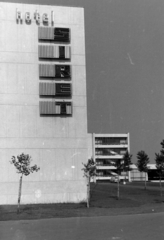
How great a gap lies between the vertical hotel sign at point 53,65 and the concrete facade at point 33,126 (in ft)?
1.16

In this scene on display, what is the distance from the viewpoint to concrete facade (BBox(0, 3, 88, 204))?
4234 centimetres

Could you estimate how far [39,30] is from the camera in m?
43.8

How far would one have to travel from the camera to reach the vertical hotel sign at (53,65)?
43625 mm

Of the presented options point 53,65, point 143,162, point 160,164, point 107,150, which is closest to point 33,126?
point 53,65

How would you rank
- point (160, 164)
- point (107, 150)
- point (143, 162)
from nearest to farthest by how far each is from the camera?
point (160, 164), point (143, 162), point (107, 150)

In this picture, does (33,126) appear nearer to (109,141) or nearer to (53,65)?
(53,65)

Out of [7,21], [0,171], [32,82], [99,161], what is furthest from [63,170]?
[99,161]

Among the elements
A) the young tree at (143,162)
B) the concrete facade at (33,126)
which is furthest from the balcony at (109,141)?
the concrete facade at (33,126)

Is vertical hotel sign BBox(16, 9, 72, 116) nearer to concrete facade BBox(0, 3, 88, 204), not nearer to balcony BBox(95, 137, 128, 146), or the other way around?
concrete facade BBox(0, 3, 88, 204)

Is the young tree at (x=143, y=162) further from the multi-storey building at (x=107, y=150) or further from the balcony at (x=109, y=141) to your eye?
the balcony at (x=109, y=141)

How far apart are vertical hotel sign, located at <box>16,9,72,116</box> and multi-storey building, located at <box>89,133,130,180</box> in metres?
62.4

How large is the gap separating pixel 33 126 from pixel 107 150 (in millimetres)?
66016

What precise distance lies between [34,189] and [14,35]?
16369 millimetres

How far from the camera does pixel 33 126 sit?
42.8 metres
